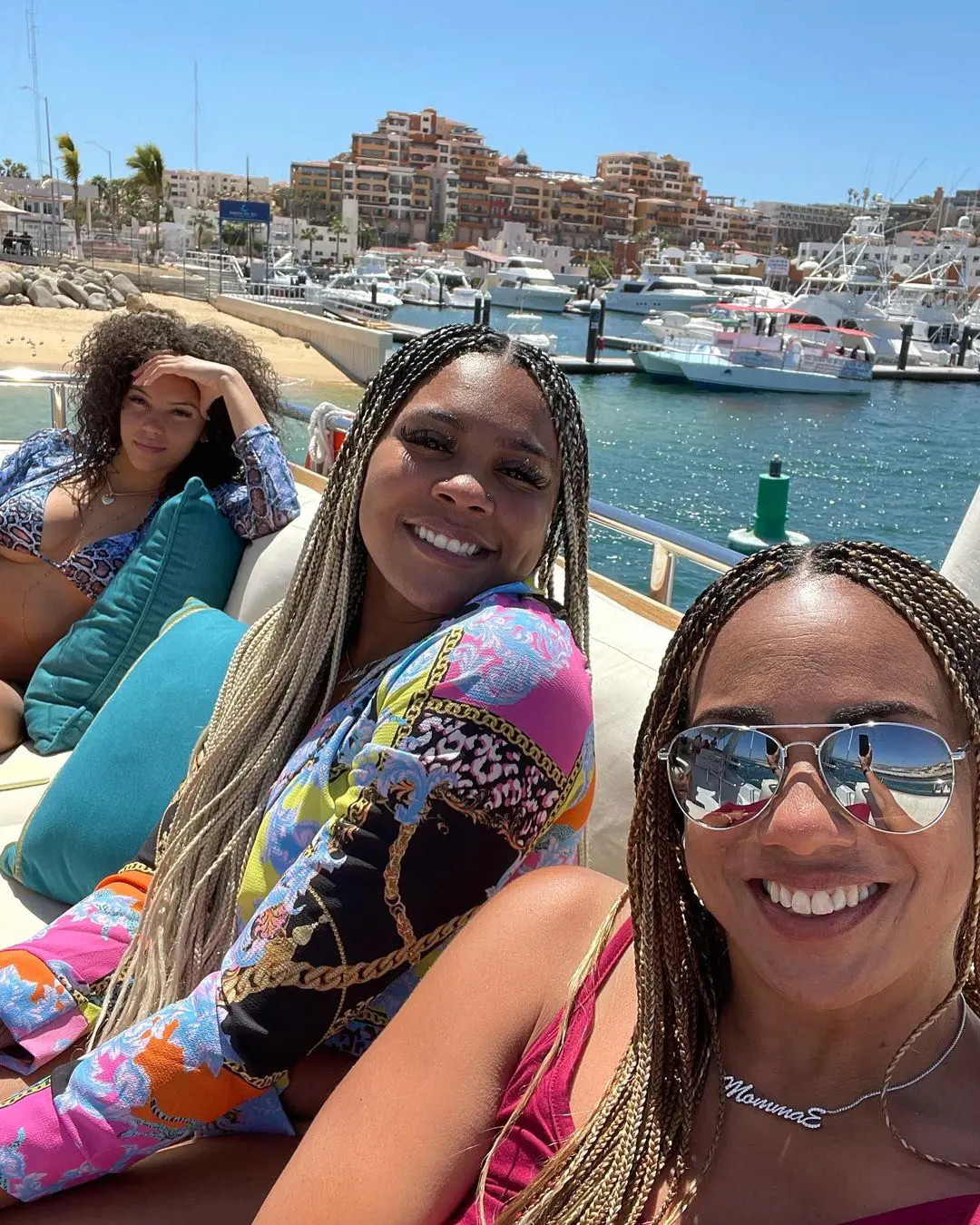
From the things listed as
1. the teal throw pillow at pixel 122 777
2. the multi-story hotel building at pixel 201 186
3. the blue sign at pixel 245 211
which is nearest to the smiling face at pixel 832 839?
the teal throw pillow at pixel 122 777

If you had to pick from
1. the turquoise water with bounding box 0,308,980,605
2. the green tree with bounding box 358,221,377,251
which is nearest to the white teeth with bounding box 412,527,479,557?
the turquoise water with bounding box 0,308,980,605

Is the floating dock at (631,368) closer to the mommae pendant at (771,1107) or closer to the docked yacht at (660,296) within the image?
the docked yacht at (660,296)

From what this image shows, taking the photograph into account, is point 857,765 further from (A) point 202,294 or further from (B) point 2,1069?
(A) point 202,294

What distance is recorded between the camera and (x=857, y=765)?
3.02 feet

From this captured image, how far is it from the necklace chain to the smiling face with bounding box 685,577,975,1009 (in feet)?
0.21

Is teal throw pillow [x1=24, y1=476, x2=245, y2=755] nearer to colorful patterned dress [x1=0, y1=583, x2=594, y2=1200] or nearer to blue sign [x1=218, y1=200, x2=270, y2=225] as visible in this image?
colorful patterned dress [x1=0, y1=583, x2=594, y2=1200]

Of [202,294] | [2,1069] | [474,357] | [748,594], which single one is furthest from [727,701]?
[202,294]

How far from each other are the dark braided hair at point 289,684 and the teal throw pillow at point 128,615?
1.08 metres

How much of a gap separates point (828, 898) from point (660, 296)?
6106 centimetres

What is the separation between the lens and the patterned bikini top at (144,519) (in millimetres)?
2982

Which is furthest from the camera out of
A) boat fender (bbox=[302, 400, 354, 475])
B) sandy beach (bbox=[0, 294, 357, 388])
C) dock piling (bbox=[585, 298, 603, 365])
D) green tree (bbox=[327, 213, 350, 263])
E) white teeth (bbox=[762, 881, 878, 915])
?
green tree (bbox=[327, 213, 350, 263])

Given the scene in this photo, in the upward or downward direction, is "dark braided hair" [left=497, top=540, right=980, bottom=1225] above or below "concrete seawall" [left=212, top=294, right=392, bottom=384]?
above

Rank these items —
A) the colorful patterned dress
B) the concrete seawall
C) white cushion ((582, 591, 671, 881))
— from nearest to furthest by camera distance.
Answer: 1. the colorful patterned dress
2. white cushion ((582, 591, 671, 881))
3. the concrete seawall

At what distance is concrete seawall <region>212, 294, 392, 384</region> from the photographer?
22.1 metres
